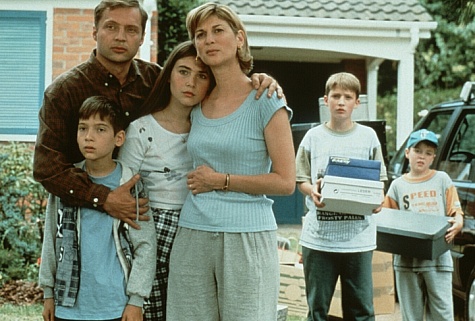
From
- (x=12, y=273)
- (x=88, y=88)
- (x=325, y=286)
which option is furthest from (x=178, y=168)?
(x=12, y=273)

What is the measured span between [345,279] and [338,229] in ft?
1.08

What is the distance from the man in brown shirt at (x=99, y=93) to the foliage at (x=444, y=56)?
1813 centimetres

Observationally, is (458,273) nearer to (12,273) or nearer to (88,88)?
(88,88)

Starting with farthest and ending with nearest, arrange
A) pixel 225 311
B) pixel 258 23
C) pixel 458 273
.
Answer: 1. pixel 258 23
2. pixel 458 273
3. pixel 225 311

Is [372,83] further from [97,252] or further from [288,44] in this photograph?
[97,252]

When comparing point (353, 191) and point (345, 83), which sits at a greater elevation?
point (345, 83)

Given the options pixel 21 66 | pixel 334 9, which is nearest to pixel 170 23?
pixel 21 66

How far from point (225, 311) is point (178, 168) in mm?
668

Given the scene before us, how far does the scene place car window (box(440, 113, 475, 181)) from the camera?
19.3 ft

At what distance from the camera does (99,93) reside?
3482mm

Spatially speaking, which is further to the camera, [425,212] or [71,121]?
[425,212]

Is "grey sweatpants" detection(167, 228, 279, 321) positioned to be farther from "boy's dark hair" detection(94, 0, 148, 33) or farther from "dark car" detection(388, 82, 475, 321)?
"dark car" detection(388, 82, 475, 321)

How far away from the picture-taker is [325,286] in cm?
462

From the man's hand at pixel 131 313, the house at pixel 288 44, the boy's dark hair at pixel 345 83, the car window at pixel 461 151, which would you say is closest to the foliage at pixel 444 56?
the house at pixel 288 44
